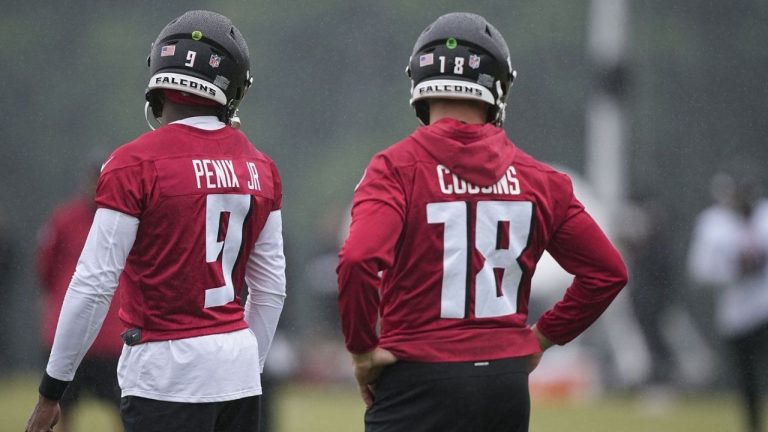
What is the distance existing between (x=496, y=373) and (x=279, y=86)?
1502 cm

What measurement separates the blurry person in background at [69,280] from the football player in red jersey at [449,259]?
4235 millimetres

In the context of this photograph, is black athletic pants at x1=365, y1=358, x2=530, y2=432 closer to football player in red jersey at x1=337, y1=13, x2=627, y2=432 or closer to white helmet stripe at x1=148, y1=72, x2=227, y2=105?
football player in red jersey at x1=337, y1=13, x2=627, y2=432

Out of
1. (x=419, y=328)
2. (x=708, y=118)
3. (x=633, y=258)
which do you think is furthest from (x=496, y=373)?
(x=708, y=118)

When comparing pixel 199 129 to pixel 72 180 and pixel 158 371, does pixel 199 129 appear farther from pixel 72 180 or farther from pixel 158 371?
pixel 72 180

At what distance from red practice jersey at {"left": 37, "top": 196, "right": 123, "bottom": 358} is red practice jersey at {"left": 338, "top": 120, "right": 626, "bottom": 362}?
430 centimetres

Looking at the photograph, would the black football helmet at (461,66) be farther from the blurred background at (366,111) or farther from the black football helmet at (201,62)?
the blurred background at (366,111)

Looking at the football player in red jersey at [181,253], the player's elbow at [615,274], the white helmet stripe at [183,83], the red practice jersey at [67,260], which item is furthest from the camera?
the red practice jersey at [67,260]

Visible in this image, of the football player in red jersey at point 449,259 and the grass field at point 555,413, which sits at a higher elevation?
the football player in red jersey at point 449,259

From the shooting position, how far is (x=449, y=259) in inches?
167

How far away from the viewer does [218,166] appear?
14.3 feet

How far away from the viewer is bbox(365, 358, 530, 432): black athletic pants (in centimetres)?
421

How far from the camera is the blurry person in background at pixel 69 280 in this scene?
8.31 m

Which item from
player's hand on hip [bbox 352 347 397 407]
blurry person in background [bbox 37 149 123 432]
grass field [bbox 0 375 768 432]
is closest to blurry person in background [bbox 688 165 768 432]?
grass field [bbox 0 375 768 432]

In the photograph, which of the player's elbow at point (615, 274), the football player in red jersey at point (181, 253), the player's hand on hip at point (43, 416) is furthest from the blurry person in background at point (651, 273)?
the player's hand on hip at point (43, 416)
